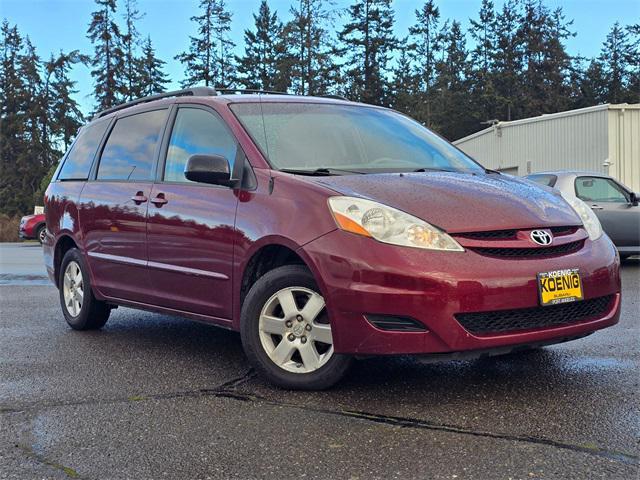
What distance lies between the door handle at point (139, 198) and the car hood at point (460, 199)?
61.3 inches

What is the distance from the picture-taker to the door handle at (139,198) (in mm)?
4863

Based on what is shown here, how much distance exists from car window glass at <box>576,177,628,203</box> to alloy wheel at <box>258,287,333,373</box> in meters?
8.46

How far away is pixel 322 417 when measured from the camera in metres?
3.28

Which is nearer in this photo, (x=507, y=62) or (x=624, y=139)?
(x=624, y=139)

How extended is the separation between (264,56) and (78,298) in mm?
54164

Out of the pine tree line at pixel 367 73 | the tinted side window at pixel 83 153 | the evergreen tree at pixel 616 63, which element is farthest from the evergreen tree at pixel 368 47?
the tinted side window at pixel 83 153

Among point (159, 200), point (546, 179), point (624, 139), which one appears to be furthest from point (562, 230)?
point (624, 139)

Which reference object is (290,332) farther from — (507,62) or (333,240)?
(507,62)

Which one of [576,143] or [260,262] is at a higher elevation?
[576,143]

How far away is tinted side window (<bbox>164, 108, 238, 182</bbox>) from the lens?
4465mm

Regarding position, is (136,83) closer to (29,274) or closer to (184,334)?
(29,274)

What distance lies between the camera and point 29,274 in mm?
11391

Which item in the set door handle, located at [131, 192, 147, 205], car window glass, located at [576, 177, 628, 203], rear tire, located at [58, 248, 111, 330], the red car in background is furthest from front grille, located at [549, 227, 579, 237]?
the red car in background

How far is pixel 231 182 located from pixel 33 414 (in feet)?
5.40
